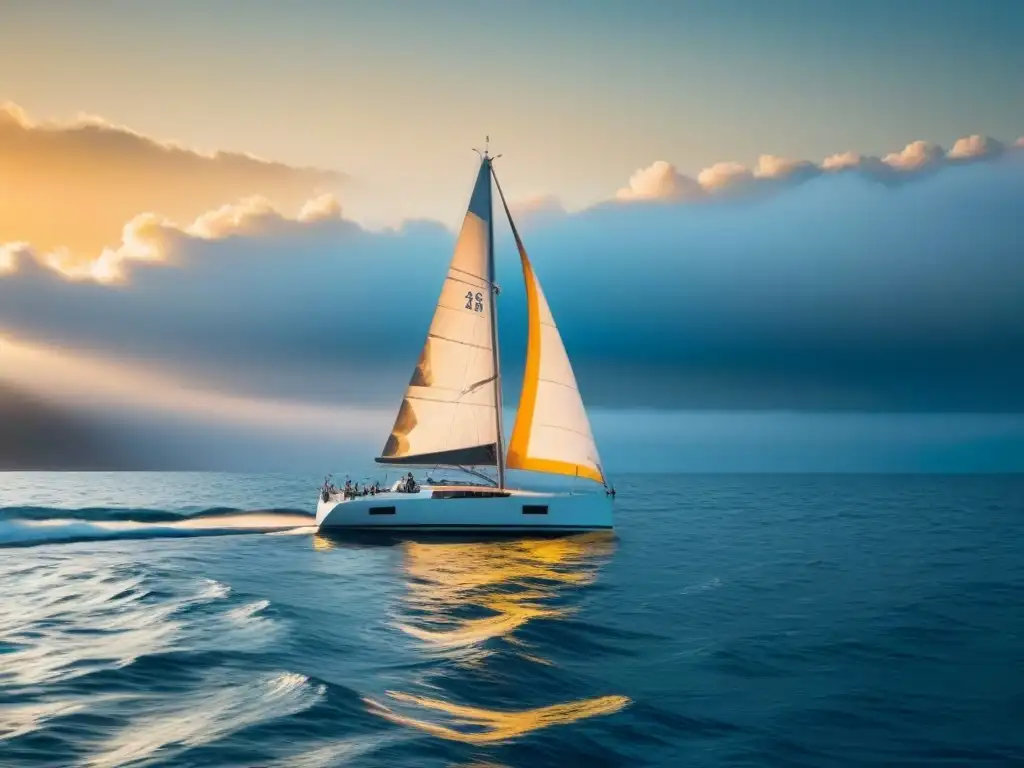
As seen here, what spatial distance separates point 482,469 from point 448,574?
1419 cm

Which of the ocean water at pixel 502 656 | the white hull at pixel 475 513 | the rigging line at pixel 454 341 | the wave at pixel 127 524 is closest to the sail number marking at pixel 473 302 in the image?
the rigging line at pixel 454 341

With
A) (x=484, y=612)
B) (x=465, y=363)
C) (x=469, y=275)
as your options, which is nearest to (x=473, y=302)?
(x=469, y=275)

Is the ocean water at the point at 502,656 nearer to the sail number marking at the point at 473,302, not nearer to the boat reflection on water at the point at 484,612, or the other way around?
the boat reflection on water at the point at 484,612

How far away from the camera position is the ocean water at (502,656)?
15.4m

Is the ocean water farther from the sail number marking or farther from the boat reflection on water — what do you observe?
the sail number marking

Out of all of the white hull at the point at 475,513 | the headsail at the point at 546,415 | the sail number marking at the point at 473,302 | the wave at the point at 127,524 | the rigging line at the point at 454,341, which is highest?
the sail number marking at the point at 473,302

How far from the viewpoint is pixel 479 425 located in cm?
4716

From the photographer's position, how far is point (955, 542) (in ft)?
179

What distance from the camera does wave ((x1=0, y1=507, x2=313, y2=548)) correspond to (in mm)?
50031

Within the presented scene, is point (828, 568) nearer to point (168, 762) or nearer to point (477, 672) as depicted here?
point (477, 672)

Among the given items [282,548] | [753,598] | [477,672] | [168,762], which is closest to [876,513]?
[753,598]

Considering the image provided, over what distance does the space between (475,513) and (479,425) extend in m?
5.90

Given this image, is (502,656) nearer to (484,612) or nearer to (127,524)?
(484,612)

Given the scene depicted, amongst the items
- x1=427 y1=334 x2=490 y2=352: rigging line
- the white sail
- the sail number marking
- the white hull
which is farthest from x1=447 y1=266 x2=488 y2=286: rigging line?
the white hull
